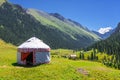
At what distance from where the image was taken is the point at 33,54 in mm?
55281

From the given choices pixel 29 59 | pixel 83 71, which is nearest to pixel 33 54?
pixel 29 59

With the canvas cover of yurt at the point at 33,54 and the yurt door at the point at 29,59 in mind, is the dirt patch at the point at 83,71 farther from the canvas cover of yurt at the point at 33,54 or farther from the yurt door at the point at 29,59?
the yurt door at the point at 29,59

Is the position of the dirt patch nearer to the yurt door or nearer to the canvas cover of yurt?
the canvas cover of yurt

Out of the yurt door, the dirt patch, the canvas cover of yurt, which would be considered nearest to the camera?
the dirt patch

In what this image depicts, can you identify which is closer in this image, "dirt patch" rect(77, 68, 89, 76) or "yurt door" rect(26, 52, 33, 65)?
"dirt patch" rect(77, 68, 89, 76)

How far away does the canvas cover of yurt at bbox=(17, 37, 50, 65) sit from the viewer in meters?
55.3

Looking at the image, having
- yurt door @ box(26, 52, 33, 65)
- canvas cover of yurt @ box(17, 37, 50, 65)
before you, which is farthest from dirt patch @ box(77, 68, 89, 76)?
yurt door @ box(26, 52, 33, 65)

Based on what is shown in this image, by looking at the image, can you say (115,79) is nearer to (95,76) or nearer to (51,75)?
(95,76)

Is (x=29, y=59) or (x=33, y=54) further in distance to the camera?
(x=29, y=59)

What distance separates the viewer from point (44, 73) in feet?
148

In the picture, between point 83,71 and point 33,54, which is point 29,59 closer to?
point 33,54

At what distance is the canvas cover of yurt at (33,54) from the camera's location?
55.3 m

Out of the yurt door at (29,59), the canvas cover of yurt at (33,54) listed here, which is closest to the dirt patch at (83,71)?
the canvas cover of yurt at (33,54)

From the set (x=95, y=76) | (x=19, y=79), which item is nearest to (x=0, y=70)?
(x=19, y=79)
